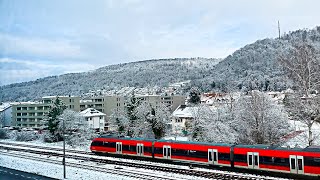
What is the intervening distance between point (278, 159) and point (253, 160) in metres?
1.50

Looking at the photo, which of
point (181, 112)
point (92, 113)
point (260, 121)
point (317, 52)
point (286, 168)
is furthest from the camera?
point (92, 113)

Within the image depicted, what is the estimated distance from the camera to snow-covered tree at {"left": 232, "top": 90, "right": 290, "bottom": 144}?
24.0 m

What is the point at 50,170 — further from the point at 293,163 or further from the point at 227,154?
the point at 293,163

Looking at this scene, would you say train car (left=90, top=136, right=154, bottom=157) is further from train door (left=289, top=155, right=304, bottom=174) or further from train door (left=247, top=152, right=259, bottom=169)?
train door (left=289, top=155, right=304, bottom=174)

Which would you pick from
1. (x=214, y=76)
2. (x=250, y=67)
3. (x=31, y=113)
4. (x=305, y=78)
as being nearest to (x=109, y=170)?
(x=305, y=78)

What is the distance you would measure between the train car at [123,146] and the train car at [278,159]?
749cm

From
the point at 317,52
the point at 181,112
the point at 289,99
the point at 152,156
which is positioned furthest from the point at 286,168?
the point at 181,112

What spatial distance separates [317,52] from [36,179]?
1950 cm

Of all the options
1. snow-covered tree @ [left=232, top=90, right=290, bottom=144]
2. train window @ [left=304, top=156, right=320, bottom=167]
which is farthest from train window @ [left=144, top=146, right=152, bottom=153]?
train window @ [left=304, top=156, right=320, bottom=167]

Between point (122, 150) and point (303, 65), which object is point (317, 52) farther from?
point (122, 150)

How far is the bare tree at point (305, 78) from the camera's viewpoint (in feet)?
59.7

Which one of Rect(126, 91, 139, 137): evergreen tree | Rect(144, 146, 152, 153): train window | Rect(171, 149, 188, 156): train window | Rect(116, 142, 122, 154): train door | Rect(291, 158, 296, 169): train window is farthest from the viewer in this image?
Rect(126, 91, 139, 137): evergreen tree

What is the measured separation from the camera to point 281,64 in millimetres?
19094

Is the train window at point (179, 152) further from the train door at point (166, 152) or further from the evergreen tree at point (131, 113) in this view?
the evergreen tree at point (131, 113)
